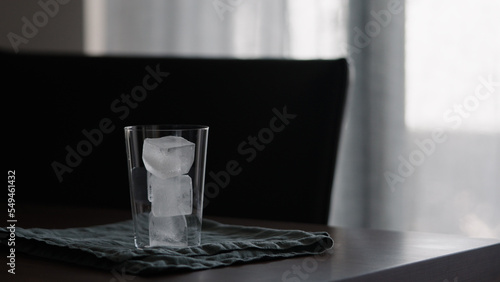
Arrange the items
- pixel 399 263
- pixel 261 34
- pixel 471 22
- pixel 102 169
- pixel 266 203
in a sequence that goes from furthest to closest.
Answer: pixel 261 34, pixel 471 22, pixel 102 169, pixel 266 203, pixel 399 263

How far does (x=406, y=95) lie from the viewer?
241 centimetres

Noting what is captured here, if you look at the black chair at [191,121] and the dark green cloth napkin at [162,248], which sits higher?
the black chair at [191,121]

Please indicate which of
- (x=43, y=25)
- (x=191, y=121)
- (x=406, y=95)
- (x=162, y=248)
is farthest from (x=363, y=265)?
(x=43, y=25)

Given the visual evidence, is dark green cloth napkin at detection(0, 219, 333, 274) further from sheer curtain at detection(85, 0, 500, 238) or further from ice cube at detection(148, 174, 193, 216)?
sheer curtain at detection(85, 0, 500, 238)

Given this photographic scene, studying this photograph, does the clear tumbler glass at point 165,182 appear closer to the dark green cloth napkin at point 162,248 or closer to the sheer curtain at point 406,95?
the dark green cloth napkin at point 162,248

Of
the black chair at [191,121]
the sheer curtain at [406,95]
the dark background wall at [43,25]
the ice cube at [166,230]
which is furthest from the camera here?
the dark background wall at [43,25]

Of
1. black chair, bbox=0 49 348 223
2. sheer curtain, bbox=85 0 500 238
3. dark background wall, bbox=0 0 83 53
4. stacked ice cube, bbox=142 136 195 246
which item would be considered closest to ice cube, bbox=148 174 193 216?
stacked ice cube, bbox=142 136 195 246

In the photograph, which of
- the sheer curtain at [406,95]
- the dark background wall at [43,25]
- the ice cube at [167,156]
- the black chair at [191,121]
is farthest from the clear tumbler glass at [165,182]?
the dark background wall at [43,25]

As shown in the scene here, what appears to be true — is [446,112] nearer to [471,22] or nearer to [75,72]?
[471,22]

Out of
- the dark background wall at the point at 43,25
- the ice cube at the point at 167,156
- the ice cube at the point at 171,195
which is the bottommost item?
the ice cube at the point at 171,195

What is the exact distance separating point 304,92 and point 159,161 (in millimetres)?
686

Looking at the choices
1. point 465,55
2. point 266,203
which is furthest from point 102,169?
point 465,55

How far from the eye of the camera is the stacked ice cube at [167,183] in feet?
2.81

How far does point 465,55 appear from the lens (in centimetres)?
226
